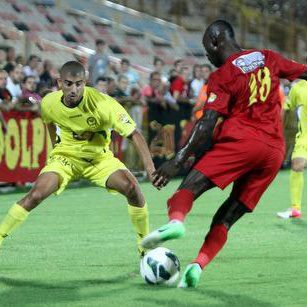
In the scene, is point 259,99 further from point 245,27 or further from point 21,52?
point 245,27

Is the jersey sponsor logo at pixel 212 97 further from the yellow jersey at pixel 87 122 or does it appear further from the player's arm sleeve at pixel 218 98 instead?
the yellow jersey at pixel 87 122

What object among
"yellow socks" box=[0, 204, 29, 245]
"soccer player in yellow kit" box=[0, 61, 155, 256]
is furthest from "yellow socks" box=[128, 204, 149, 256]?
"yellow socks" box=[0, 204, 29, 245]

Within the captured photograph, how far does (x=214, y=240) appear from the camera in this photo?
26.5ft

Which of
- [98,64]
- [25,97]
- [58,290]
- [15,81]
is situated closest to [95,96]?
[58,290]

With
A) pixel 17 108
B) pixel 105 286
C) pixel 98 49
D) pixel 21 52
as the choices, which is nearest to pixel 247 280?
pixel 105 286

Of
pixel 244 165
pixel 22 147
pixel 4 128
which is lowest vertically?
pixel 22 147

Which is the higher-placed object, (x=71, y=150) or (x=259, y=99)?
(x=259, y=99)

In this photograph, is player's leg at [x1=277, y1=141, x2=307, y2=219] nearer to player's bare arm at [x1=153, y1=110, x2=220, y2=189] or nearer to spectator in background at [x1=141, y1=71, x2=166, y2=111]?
player's bare arm at [x1=153, y1=110, x2=220, y2=189]

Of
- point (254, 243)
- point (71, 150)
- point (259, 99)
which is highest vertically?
point (259, 99)

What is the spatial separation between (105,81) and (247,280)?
10011 millimetres

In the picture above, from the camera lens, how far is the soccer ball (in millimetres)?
8109

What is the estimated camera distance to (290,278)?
8.58 metres

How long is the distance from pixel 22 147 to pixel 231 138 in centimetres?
926

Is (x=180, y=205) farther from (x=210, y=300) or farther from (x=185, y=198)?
(x=210, y=300)
